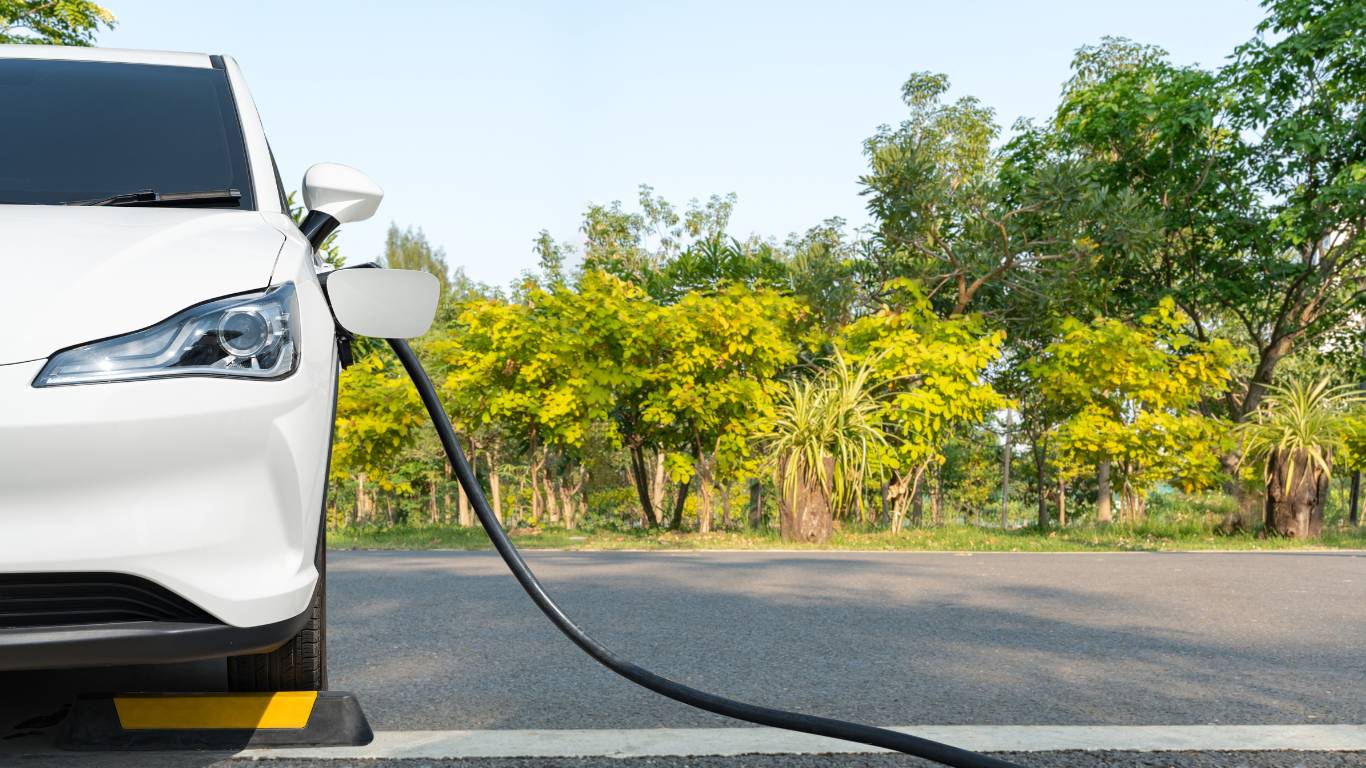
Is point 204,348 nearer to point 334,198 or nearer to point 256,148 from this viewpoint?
point 334,198

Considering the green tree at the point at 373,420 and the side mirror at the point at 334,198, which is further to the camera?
the green tree at the point at 373,420

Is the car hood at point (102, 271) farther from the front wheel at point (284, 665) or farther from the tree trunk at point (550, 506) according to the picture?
the tree trunk at point (550, 506)

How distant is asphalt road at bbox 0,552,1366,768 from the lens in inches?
117

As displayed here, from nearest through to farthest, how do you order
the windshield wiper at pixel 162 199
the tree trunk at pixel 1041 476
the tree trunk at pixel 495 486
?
the windshield wiper at pixel 162 199
the tree trunk at pixel 1041 476
the tree trunk at pixel 495 486

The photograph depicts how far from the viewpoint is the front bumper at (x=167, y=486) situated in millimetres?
1573

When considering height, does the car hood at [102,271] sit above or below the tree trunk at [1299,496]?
above

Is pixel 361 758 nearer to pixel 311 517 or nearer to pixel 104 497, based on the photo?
pixel 311 517

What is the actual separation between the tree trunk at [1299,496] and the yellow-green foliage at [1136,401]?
2.52ft

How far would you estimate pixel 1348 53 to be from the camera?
17.3 metres

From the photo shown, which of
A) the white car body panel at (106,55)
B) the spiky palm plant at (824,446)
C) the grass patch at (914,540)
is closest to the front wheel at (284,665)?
the white car body panel at (106,55)

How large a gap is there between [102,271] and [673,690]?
1.69 m

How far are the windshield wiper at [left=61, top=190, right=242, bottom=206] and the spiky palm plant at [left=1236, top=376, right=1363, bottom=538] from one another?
12.5 meters

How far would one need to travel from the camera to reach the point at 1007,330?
18000 mm

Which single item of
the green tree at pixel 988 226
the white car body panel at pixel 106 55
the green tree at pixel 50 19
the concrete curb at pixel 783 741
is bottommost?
the concrete curb at pixel 783 741
